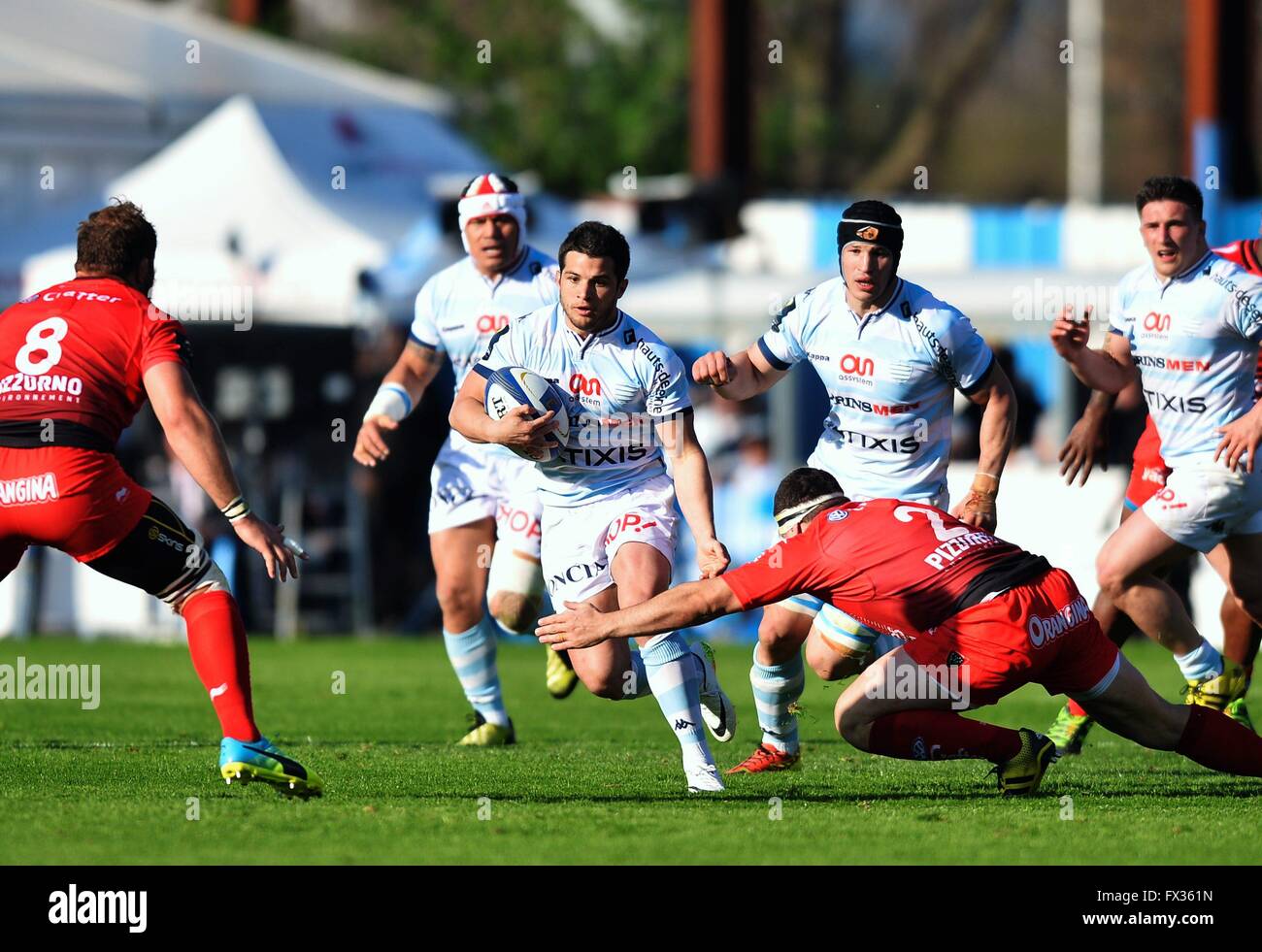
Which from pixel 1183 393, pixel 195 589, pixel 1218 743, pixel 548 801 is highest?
pixel 1183 393

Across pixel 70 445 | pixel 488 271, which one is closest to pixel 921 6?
pixel 488 271

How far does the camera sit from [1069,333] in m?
9.35

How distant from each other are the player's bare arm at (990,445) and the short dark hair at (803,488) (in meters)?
1.28

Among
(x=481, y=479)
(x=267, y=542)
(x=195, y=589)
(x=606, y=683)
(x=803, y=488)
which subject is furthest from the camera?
(x=481, y=479)

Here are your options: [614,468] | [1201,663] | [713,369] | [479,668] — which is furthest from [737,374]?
[1201,663]

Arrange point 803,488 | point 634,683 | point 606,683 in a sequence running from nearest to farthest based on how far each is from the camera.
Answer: point 803,488, point 606,683, point 634,683

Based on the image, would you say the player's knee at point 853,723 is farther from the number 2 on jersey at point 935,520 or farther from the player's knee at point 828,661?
the player's knee at point 828,661

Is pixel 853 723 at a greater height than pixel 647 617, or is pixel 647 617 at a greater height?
pixel 647 617

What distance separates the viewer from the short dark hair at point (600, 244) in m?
8.57

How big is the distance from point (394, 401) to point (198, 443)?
255 cm

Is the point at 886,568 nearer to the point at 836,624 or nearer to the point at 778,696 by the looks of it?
the point at 836,624

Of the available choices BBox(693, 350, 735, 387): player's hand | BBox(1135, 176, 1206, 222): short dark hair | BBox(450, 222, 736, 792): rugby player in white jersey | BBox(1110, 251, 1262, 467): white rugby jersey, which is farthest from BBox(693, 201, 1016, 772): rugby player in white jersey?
BBox(1135, 176, 1206, 222): short dark hair

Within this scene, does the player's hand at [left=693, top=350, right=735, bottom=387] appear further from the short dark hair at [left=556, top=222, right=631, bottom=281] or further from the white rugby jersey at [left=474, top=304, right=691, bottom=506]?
the short dark hair at [left=556, top=222, right=631, bottom=281]

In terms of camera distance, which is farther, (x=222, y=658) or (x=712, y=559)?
(x=712, y=559)
